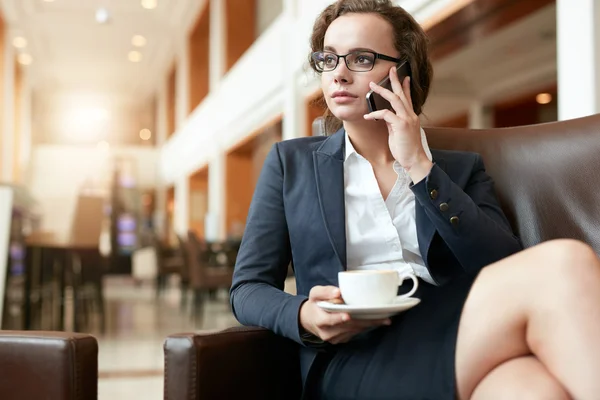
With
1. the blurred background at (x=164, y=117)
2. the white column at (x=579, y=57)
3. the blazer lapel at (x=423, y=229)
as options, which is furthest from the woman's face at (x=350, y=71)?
the white column at (x=579, y=57)

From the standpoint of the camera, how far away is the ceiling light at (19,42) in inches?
586

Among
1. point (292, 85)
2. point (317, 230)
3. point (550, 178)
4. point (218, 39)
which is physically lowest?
point (317, 230)

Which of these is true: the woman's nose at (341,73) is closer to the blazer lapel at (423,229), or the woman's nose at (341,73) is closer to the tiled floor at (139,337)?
the blazer lapel at (423,229)

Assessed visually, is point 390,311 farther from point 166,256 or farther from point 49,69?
point 49,69

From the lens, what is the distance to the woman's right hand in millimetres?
1243

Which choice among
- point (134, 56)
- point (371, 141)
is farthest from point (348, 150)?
point (134, 56)

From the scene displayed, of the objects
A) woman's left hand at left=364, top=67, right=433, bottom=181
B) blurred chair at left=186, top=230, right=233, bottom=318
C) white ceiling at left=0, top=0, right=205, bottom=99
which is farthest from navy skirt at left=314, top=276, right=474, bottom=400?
white ceiling at left=0, top=0, right=205, bottom=99

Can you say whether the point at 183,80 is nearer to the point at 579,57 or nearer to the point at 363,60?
the point at 579,57

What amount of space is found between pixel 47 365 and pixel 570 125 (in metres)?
1.31

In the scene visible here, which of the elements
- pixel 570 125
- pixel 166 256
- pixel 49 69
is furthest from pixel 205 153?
pixel 570 125

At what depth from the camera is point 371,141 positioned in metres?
1.70

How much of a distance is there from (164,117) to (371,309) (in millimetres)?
19213

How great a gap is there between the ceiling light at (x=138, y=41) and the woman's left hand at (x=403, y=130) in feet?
47.9

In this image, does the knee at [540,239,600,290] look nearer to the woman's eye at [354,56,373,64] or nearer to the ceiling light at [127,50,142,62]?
the woman's eye at [354,56,373,64]
